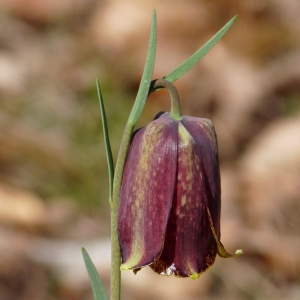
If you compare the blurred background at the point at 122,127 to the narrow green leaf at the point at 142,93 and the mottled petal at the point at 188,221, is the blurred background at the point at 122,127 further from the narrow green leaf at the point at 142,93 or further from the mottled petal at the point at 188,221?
the narrow green leaf at the point at 142,93

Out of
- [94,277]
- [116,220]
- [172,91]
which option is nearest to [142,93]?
[172,91]

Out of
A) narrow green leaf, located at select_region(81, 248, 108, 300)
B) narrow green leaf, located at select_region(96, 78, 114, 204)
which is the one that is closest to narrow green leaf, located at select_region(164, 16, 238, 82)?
narrow green leaf, located at select_region(96, 78, 114, 204)

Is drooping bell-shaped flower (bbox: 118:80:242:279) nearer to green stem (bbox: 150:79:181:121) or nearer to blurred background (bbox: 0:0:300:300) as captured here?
green stem (bbox: 150:79:181:121)

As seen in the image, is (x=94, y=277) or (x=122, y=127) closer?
(x=94, y=277)

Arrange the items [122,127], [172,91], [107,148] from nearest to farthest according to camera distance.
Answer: [172,91], [107,148], [122,127]

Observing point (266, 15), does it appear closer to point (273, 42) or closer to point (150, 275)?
point (273, 42)

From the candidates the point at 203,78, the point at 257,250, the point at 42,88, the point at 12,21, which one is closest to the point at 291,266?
the point at 257,250

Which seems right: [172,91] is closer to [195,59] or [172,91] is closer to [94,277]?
[195,59]
